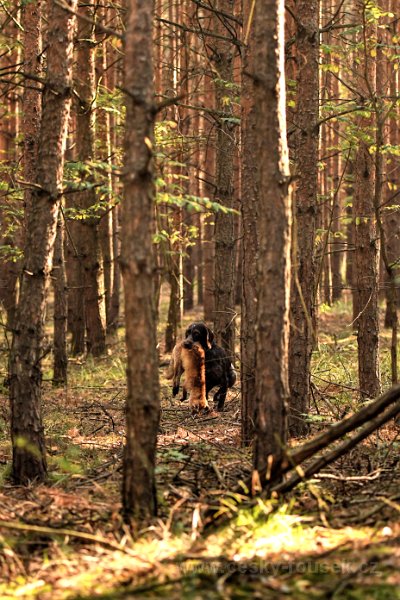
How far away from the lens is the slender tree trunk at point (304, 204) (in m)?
8.18

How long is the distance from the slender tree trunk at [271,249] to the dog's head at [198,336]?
4.89 meters

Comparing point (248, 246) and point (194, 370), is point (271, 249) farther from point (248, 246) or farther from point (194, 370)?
point (194, 370)

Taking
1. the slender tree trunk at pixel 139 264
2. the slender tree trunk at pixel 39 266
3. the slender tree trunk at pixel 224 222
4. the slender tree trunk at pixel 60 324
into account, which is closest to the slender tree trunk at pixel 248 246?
the slender tree trunk at pixel 39 266

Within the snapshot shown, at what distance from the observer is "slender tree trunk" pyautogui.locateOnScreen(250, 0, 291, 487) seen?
5.39m

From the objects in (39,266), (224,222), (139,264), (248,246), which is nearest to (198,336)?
(248,246)

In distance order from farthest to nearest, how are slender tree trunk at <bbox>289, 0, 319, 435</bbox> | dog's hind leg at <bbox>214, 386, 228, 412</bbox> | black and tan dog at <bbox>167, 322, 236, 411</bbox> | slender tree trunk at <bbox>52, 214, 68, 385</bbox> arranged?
slender tree trunk at <bbox>52, 214, 68, 385</bbox> < dog's hind leg at <bbox>214, 386, 228, 412</bbox> < black and tan dog at <bbox>167, 322, 236, 411</bbox> < slender tree trunk at <bbox>289, 0, 319, 435</bbox>

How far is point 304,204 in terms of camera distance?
8.26 meters

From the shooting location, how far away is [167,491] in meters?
5.75

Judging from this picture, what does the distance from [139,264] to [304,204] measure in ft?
12.4

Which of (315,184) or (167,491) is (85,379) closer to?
(315,184)

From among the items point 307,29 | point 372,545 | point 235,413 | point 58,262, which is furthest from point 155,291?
point 58,262

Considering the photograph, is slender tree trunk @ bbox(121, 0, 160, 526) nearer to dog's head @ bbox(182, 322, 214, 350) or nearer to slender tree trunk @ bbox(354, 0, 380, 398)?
dog's head @ bbox(182, 322, 214, 350)

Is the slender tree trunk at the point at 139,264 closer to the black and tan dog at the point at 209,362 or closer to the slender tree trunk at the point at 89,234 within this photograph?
the black and tan dog at the point at 209,362

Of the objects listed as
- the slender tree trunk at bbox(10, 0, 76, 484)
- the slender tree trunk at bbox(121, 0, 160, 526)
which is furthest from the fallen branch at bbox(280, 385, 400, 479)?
the slender tree trunk at bbox(10, 0, 76, 484)
